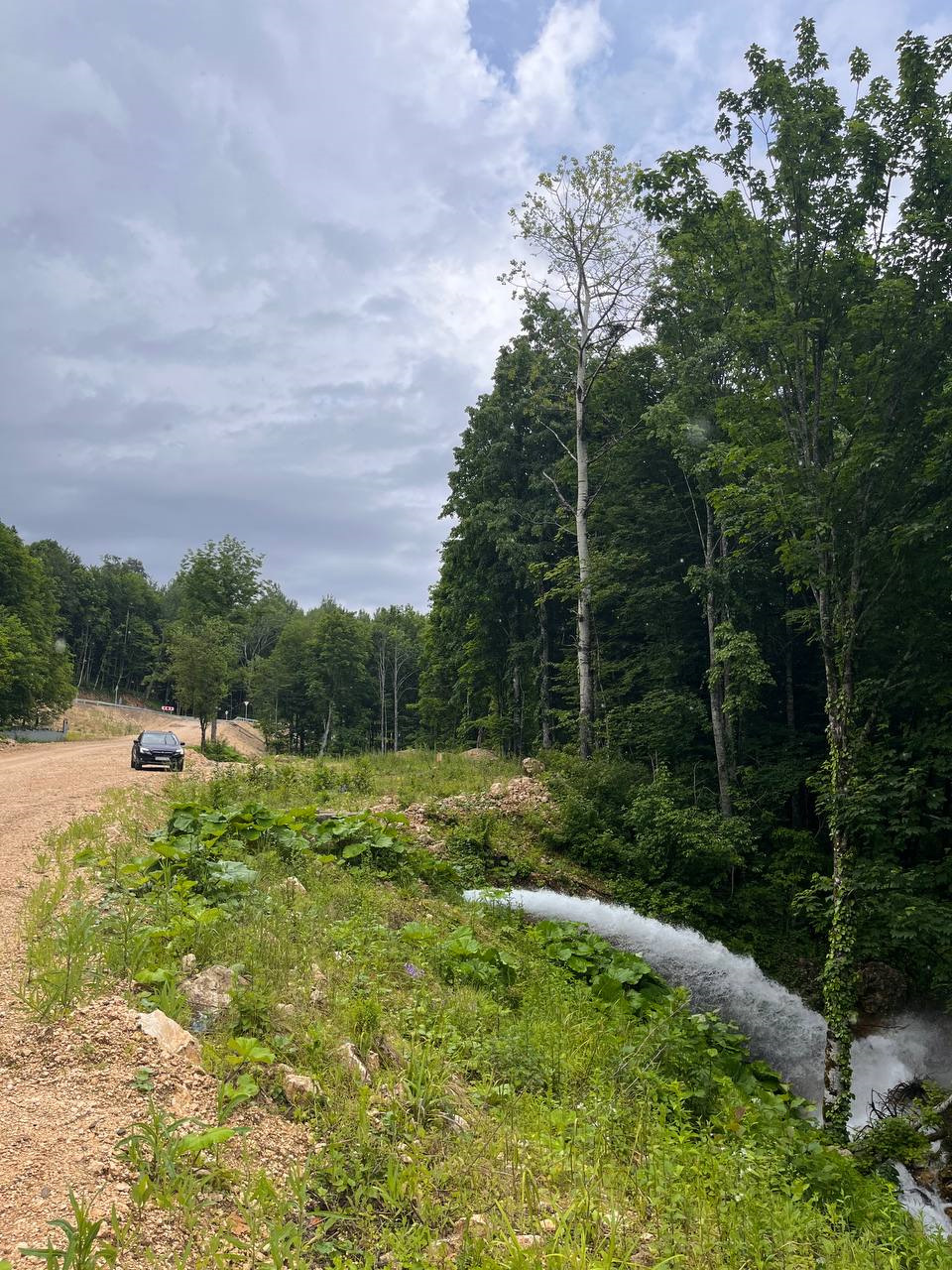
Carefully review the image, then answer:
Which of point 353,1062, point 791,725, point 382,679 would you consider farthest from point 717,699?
point 382,679

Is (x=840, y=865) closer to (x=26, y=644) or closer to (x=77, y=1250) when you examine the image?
Result: (x=77, y=1250)

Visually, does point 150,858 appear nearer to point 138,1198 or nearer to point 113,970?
point 113,970

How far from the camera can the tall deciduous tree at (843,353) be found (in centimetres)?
1045

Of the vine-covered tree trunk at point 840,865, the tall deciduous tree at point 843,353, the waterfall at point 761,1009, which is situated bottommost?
the waterfall at point 761,1009

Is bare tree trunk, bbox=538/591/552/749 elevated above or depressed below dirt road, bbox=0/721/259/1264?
above

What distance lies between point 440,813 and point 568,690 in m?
10.9

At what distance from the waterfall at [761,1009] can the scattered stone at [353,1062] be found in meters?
6.87

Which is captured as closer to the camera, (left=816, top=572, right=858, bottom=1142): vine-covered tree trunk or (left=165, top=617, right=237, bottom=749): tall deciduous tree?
(left=816, top=572, right=858, bottom=1142): vine-covered tree trunk

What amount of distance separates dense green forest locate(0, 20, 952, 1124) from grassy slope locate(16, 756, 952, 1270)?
5734 millimetres

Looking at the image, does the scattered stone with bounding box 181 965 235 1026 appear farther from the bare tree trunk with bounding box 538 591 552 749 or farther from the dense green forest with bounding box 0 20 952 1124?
the bare tree trunk with bounding box 538 591 552 749

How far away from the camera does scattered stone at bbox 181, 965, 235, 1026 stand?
467 centimetres

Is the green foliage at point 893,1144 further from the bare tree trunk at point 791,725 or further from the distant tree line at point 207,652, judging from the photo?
the distant tree line at point 207,652

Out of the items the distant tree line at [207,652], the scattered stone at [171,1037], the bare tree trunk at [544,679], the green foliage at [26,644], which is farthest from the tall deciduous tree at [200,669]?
the scattered stone at [171,1037]

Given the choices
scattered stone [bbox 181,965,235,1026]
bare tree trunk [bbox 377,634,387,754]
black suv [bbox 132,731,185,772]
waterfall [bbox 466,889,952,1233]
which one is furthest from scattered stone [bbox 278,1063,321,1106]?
bare tree trunk [bbox 377,634,387,754]
